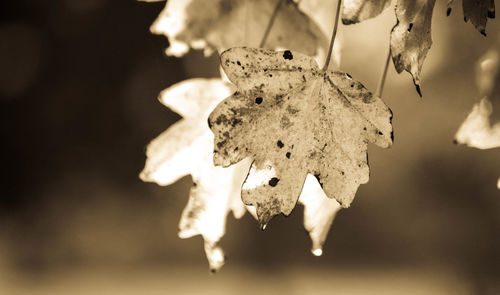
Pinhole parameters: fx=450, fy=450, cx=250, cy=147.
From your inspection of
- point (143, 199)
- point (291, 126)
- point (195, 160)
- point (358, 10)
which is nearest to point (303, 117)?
point (291, 126)

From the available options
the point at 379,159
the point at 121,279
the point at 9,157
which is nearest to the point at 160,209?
the point at 121,279

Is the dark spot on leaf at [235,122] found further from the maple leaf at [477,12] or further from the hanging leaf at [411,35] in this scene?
the maple leaf at [477,12]

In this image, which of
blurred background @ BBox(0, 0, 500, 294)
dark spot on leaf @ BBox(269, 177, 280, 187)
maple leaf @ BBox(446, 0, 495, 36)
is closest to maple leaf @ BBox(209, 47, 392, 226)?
dark spot on leaf @ BBox(269, 177, 280, 187)

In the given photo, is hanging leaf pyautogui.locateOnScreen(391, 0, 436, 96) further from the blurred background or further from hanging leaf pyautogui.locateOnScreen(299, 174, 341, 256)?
the blurred background

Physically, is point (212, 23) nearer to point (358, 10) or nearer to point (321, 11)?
point (321, 11)

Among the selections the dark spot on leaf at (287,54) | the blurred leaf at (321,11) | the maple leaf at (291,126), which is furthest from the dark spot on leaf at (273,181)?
the blurred leaf at (321,11)
